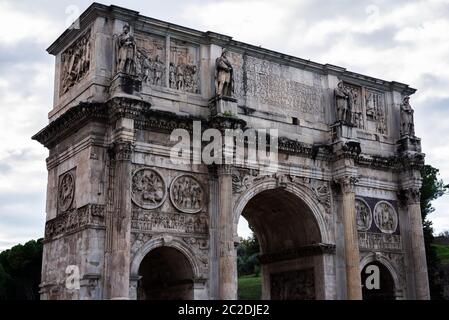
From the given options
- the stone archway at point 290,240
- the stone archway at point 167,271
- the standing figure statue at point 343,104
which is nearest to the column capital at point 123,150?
the stone archway at point 167,271

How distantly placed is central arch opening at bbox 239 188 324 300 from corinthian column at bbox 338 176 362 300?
841mm

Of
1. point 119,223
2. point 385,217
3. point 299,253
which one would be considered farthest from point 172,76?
point 385,217

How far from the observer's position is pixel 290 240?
21344 mm

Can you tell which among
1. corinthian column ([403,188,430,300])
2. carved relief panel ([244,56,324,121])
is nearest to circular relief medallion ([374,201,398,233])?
corinthian column ([403,188,430,300])

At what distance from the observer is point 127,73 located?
1673cm

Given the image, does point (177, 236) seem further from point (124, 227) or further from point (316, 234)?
point (316, 234)

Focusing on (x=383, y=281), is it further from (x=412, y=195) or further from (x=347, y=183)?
(x=347, y=183)

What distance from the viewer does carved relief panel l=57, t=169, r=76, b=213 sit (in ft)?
56.5

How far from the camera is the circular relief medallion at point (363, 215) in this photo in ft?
68.6

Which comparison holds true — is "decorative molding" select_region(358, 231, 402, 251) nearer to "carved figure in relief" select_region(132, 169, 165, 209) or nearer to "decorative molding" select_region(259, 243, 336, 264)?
"decorative molding" select_region(259, 243, 336, 264)

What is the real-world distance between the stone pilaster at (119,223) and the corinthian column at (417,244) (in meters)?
10.3

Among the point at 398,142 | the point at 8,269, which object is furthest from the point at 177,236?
the point at 8,269

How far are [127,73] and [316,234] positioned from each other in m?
7.82

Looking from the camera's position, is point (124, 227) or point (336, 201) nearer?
point (124, 227)
